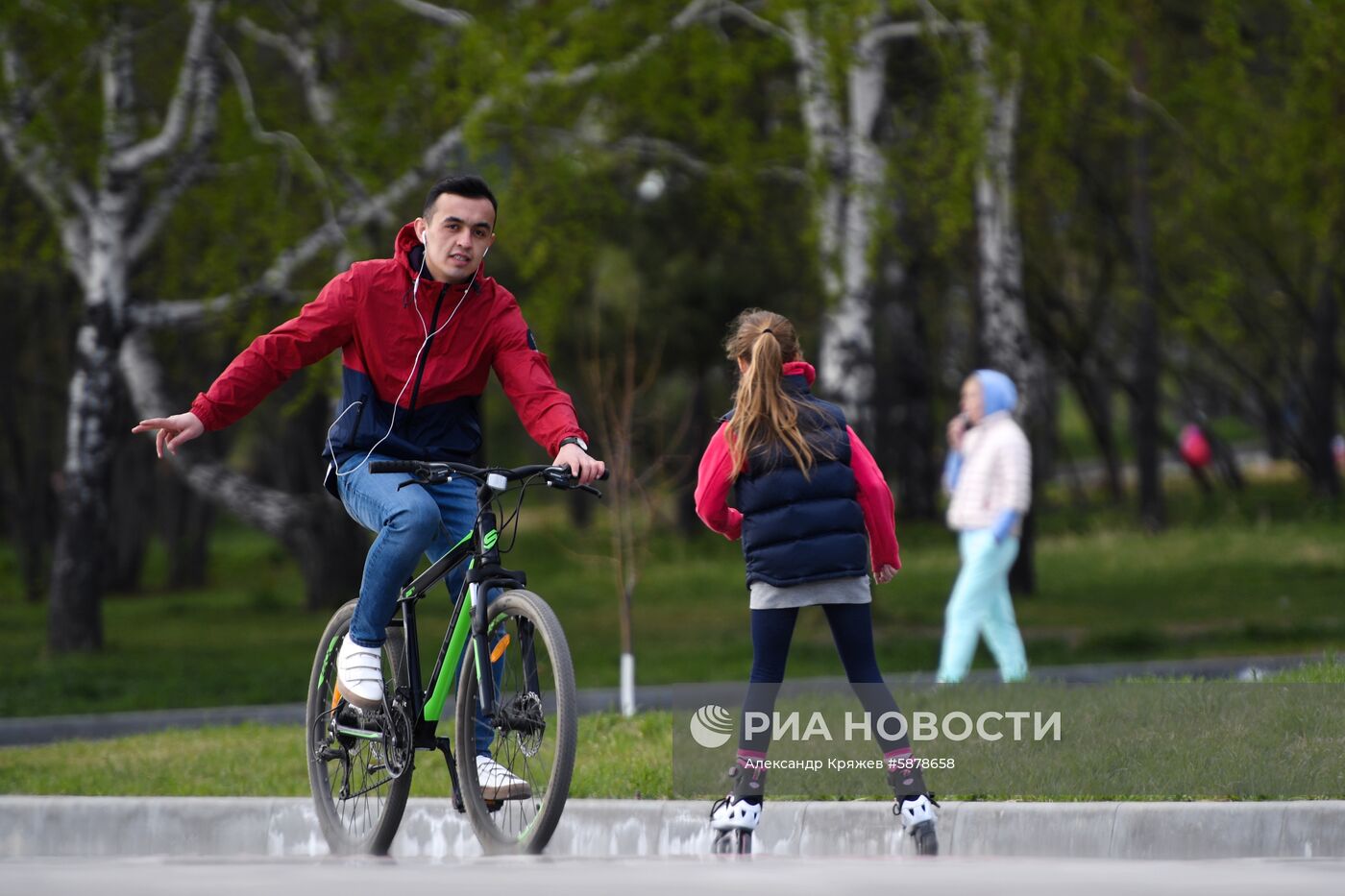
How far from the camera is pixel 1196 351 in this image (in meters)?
47.7

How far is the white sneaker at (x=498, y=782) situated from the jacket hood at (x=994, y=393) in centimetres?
572

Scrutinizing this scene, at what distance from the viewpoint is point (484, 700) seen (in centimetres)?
595

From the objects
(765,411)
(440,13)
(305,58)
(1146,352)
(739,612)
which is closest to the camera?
(765,411)

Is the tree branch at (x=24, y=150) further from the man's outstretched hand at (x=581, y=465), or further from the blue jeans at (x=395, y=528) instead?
the man's outstretched hand at (x=581, y=465)

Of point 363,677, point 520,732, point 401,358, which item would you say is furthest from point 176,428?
point 520,732

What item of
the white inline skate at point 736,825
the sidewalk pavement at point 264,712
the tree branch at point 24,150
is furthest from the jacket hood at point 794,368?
the tree branch at point 24,150

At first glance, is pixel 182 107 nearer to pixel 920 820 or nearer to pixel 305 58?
pixel 305 58

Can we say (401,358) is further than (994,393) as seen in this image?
No

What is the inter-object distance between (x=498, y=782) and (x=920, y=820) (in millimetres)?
1304

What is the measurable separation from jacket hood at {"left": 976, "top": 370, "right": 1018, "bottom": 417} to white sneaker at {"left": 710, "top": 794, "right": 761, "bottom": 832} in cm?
513

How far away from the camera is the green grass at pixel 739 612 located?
51.6 feet

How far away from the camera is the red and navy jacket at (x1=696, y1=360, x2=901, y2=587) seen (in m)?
6.30

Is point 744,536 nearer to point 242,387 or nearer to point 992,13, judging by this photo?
point 242,387

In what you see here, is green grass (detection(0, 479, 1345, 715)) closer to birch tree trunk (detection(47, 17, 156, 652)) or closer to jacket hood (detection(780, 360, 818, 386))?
birch tree trunk (detection(47, 17, 156, 652))
